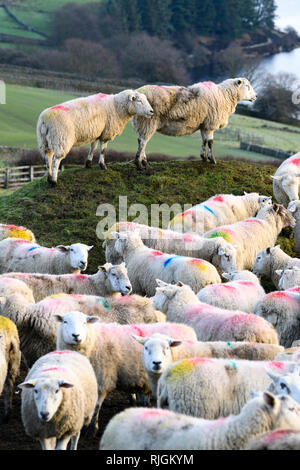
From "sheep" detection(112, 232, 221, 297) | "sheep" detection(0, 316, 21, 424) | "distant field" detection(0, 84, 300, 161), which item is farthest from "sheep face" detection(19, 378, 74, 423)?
"distant field" detection(0, 84, 300, 161)

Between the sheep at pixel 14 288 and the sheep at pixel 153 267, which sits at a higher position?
the sheep at pixel 14 288

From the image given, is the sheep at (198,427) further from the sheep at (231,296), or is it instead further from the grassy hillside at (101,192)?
the grassy hillside at (101,192)

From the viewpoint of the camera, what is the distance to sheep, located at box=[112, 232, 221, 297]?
34.6ft

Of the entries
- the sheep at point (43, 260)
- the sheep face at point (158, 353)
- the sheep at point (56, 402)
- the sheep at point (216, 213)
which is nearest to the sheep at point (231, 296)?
the sheep at point (43, 260)

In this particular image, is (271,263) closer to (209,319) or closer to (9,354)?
(209,319)

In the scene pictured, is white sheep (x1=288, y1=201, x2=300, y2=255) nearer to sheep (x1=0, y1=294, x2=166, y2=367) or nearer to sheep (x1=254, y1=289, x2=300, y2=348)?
sheep (x1=254, y1=289, x2=300, y2=348)

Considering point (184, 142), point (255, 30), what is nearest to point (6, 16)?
point (255, 30)

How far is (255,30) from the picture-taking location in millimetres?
84812

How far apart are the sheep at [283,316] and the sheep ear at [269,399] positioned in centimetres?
376

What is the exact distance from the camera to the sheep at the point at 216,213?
43.0 ft

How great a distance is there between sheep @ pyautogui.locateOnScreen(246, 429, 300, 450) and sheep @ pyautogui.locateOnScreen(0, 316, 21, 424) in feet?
11.3

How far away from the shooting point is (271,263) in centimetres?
1198

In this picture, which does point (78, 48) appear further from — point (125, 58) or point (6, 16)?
point (6, 16)
